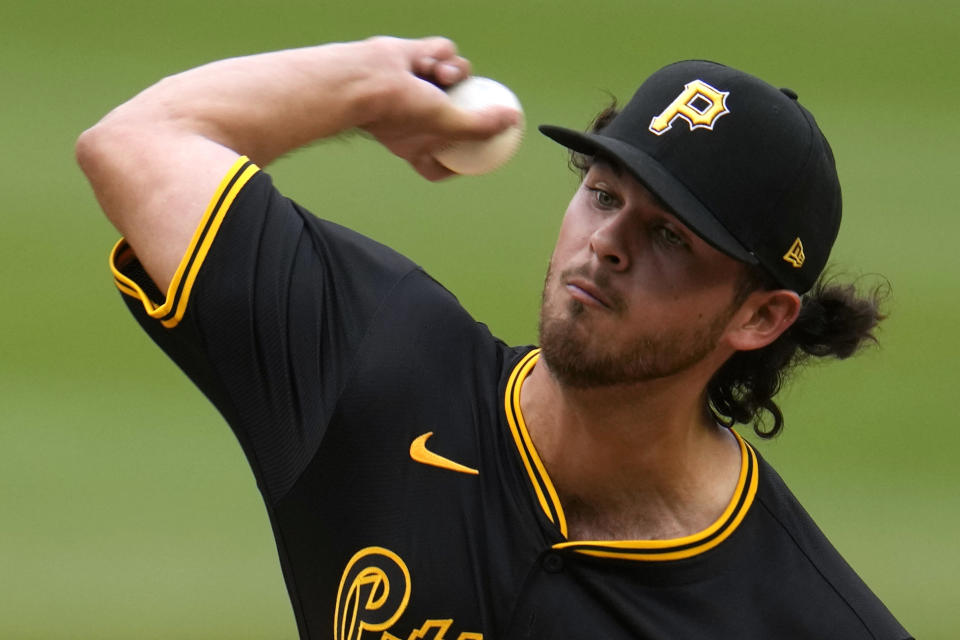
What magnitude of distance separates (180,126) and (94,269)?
200cm

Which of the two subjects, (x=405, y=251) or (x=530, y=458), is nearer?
(x=530, y=458)

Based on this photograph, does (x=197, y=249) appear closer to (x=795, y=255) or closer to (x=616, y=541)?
(x=616, y=541)

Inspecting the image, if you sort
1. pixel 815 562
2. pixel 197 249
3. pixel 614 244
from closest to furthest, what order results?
pixel 197 249 → pixel 614 244 → pixel 815 562

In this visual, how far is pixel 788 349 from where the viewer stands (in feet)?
6.68

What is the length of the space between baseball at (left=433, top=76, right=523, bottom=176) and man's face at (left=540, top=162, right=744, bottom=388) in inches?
4.7

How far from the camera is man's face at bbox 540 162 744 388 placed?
166cm

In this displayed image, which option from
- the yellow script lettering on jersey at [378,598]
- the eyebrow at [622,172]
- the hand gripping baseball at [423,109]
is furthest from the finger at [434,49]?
the yellow script lettering on jersey at [378,598]

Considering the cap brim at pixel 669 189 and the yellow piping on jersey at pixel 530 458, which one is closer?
the cap brim at pixel 669 189

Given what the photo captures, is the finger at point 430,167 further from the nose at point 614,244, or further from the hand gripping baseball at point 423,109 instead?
the nose at point 614,244

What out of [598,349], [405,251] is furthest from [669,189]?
[405,251]

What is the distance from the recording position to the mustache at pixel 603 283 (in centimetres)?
166

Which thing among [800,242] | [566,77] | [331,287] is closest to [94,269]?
[566,77]

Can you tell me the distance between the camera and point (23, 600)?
128 inches

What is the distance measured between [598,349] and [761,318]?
296 mm
